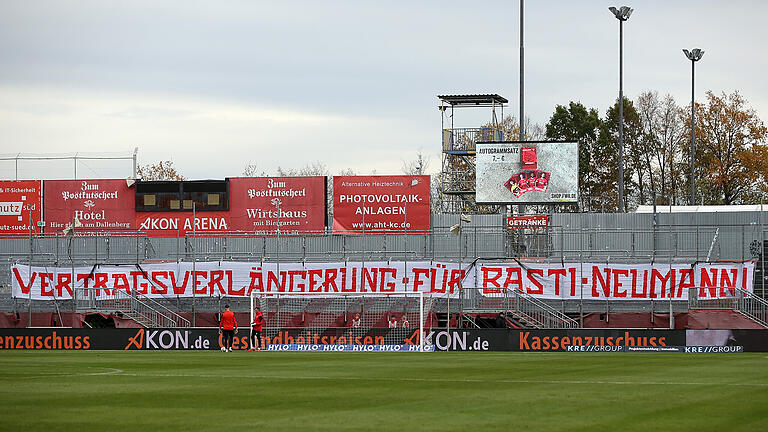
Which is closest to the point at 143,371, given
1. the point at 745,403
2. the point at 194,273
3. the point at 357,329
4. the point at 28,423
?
the point at 28,423

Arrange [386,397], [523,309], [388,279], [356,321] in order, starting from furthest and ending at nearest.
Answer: [388,279] → [356,321] → [523,309] → [386,397]

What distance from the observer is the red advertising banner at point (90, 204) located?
57.4 meters

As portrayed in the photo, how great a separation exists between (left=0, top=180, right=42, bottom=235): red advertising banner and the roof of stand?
2157 centimetres

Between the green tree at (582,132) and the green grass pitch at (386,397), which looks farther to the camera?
the green tree at (582,132)

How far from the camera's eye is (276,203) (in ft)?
184

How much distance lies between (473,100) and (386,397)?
42.5 meters

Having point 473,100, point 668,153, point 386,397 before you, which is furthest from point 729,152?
point 386,397

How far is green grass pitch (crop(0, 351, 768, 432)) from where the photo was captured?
14.0 metres

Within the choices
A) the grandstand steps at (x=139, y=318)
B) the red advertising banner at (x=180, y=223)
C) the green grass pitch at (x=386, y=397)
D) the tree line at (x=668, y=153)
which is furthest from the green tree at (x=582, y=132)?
the green grass pitch at (x=386, y=397)

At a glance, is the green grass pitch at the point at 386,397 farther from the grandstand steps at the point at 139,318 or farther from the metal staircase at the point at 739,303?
the grandstand steps at the point at 139,318

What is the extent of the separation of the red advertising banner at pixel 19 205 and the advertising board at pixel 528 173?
23.3m

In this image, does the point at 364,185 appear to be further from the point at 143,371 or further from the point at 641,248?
the point at 143,371

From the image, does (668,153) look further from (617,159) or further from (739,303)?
(739,303)

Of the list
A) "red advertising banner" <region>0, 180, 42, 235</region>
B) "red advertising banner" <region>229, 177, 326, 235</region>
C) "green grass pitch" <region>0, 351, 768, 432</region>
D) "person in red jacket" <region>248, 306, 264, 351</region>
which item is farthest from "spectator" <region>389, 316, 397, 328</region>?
"red advertising banner" <region>0, 180, 42, 235</region>
